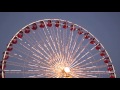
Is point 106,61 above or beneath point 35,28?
beneath

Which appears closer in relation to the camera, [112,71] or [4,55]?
[4,55]

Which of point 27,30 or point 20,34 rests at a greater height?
point 27,30

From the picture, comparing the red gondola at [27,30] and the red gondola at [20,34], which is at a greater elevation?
the red gondola at [27,30]

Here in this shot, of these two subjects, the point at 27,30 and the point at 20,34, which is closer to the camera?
the point at 20,34

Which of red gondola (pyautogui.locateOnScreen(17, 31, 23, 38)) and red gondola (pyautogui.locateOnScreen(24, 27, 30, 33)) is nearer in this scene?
red gondola (pyautogui.locateOnScreen(17, 31, 23, 38))

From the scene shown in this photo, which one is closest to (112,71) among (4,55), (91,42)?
(91,42)

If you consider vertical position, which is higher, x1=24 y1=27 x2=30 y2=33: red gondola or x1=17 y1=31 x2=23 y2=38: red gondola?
x1=24 y1=27 x2=30 y2=33: red gondola

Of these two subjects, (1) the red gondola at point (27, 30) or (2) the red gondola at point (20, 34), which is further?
(1) the red gondola at point (27, 30)

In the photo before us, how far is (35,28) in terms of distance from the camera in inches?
429
